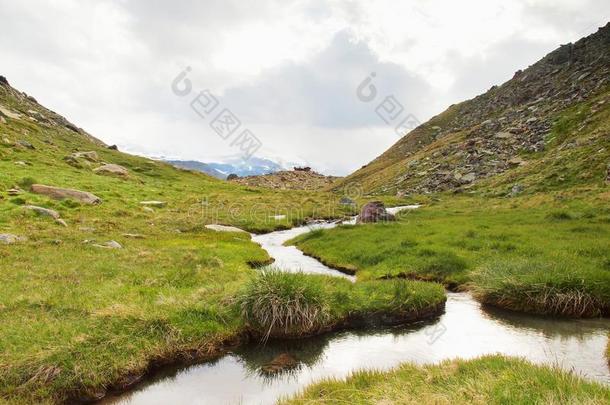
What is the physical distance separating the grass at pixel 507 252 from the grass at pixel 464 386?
740 centimetres

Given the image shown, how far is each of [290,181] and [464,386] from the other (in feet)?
481

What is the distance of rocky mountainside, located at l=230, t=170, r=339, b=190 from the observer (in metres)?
142

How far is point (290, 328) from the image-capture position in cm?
1557

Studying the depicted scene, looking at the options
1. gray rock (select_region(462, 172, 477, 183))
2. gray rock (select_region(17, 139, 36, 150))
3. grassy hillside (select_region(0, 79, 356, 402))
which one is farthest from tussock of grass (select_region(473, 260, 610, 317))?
gray rock (select_region(17, 139, 36, 150))

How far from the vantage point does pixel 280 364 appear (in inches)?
537

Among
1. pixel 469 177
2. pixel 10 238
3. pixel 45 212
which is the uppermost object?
pixel 469 177

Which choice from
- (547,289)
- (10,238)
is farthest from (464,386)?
(10,238)

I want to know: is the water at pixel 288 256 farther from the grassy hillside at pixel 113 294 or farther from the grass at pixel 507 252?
the grassy hillside at pixel 113 294

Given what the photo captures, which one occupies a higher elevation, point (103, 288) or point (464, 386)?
point (103, 288)

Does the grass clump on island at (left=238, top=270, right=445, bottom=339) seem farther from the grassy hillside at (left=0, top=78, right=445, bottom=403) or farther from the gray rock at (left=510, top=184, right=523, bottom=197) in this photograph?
the gray rock at (left=510, top=184, right=523, bottom=197)

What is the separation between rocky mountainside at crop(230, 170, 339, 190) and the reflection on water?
392ft

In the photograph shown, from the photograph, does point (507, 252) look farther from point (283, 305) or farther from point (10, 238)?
point (10, 238)

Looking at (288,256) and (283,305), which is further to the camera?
(288,256)

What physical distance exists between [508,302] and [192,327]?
41.5 ft
